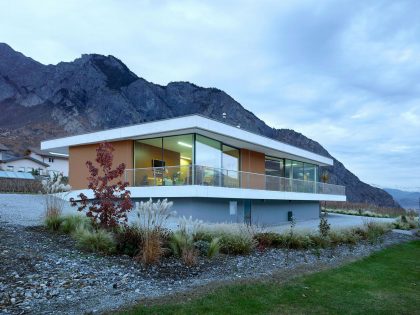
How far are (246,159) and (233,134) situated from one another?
416cm

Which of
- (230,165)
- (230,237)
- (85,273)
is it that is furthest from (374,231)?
(85,273)

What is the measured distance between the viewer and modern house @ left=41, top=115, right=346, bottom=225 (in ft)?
56.0

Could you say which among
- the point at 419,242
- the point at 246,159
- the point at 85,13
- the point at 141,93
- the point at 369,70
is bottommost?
the point at 419,242

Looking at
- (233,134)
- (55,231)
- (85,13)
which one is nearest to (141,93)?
(85,13)

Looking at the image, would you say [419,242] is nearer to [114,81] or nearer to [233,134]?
[233,134]

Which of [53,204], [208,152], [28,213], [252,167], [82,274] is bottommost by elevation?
[82,274]

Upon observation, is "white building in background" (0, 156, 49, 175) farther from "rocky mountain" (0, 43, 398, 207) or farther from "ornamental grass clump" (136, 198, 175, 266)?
"ornamental grass clump" (136, 198, 175, 266)

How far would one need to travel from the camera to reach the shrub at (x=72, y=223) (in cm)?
941

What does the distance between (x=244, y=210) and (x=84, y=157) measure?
8.92 meters

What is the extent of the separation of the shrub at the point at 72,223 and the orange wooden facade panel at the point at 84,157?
378 inches

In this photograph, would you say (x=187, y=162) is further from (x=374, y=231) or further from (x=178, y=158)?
(x=374, y=231)

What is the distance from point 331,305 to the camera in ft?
20.9

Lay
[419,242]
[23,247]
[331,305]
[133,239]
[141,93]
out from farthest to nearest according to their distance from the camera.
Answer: [141,93] → [419,242] → [133,239] → [23,247] → [331,305]

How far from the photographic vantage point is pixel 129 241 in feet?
27.8
